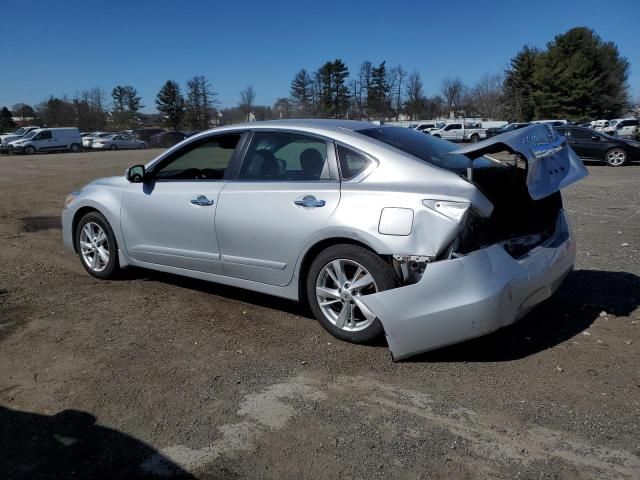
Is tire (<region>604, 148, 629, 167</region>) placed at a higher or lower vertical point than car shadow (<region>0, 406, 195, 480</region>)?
higher

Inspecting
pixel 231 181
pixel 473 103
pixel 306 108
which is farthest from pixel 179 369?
pixel 473 103

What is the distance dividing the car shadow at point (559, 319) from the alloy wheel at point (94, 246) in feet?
11.3

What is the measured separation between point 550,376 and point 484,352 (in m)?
0.50

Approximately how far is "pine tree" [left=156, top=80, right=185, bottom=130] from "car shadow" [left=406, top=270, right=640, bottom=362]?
94.9 m

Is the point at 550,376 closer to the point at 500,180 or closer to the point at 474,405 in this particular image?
the point at 474,405

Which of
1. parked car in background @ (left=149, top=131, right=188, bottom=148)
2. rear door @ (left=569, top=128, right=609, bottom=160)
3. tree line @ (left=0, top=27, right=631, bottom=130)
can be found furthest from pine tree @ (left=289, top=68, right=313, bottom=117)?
rear door @ (left=569, top=128, right=609, bottom=160)

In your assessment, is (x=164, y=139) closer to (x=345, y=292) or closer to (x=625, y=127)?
(x=625, y=127)

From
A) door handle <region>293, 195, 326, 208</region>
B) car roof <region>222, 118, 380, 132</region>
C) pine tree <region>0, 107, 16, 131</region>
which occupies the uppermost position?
pine tree <region>0, 107, 16, 131</region>

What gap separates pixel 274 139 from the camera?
4.69 meters

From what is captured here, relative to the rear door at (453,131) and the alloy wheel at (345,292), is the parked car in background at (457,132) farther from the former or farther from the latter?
the alloy wheel at (345,292)

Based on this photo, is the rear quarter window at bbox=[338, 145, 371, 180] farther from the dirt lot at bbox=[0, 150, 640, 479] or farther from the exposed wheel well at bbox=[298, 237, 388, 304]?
the dirt lot at bbox=[0, 150, 640, 479]

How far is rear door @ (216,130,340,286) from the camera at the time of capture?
13.8 ft

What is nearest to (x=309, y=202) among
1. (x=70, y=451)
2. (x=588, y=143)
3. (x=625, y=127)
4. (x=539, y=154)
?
(x=539, y=154)

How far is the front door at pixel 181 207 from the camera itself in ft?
15.9
